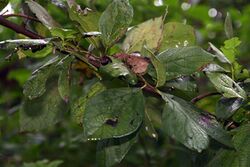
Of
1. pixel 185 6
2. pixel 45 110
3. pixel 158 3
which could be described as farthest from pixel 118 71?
pixel 185 6

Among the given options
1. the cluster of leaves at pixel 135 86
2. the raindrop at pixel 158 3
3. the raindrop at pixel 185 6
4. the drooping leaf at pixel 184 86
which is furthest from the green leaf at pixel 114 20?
the raindrop at pixel 185 6

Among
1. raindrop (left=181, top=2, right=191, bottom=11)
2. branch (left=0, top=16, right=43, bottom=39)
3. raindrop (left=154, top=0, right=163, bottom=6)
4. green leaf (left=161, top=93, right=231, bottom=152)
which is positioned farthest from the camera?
raindrop (left=181, top=2, right=191, bottom=11)

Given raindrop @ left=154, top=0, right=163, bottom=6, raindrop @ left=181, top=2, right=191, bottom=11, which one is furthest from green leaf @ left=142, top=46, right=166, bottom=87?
raindrop @ left=181, top=2, right=191, bottom=11

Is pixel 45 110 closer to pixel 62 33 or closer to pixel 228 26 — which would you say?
pixel 62 33

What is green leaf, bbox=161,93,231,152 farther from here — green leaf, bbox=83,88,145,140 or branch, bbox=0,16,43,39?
branch, bbox=0,16,43,39

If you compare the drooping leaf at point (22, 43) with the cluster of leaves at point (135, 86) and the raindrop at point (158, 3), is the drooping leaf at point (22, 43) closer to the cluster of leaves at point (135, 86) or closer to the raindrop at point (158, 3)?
the cluster of leaves at point (135, 86)

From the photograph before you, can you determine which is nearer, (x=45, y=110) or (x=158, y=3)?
(x=45, y=110)
